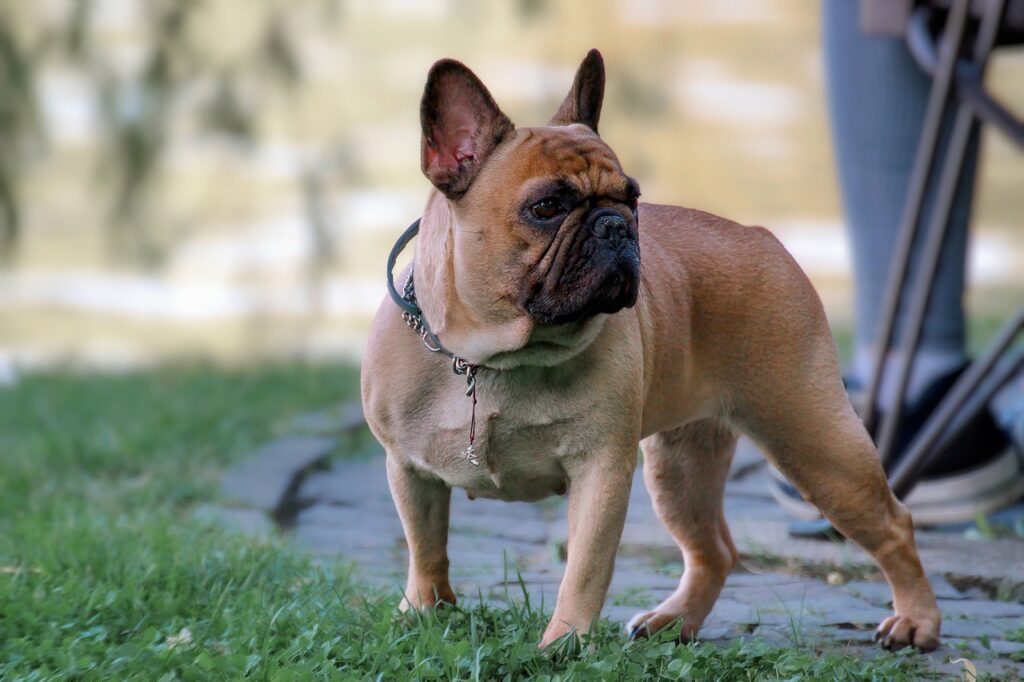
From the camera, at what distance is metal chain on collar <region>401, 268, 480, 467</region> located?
7.36ft

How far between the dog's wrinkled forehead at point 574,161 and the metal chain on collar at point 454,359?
32cm

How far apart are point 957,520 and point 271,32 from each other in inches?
218

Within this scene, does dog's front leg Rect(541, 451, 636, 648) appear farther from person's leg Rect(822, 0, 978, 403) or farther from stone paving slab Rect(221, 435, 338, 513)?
stone paving slab Rect(221, 435, 338, 513)

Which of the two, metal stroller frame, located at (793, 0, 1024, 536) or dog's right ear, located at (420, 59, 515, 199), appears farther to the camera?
metal stroller frame, located at (793, 0, 1024, 536)

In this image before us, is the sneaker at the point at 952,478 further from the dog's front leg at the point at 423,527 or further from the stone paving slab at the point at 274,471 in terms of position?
the stone paving slab at the point at 274,471

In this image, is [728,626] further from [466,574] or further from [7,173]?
[7,173]

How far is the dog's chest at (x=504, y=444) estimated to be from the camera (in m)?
2.23

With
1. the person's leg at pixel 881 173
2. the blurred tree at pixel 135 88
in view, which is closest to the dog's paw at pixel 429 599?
the person's leg at pixel 881 173

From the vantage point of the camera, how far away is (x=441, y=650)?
2.17m

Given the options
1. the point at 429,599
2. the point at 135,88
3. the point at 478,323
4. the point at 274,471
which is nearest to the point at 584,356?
the point at 478,323

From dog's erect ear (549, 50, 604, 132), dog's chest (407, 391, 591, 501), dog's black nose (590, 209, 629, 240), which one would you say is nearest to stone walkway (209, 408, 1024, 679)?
Result: dog's chest (407, 391, 591, 501)

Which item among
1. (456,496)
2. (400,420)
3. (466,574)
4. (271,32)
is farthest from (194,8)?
(400,420)

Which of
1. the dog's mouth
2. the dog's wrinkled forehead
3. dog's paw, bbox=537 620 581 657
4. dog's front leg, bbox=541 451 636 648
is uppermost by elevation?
the dog's wrinkled forehead

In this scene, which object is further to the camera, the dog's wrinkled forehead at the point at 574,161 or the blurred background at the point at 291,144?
the blurred background at the point at 291,144
